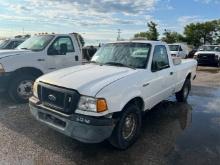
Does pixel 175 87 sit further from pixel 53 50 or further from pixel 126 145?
pixel 53 50

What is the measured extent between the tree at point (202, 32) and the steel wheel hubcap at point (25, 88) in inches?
2139

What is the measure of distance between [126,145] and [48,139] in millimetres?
1410

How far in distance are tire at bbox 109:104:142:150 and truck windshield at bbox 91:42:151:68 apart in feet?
3.32

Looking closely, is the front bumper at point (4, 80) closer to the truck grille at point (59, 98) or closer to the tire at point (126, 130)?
the truck grille at point (59, 98)

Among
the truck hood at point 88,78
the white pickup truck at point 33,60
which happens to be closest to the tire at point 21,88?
the white pickup truck at point 33,60

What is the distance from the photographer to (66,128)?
13.5ft

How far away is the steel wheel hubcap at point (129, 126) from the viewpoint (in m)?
4.54

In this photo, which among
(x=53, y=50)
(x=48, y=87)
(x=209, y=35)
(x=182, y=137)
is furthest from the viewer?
(x=209, y=35)

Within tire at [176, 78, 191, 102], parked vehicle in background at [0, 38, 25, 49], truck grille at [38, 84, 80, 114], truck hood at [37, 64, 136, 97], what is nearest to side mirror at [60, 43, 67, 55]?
truck hood at [37, 64, 136, 97]

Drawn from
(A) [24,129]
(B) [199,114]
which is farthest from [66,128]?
(B) [199,114]

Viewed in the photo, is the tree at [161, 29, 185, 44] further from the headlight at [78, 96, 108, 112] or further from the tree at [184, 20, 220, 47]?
the headlight at [78, 96, 108, 112]

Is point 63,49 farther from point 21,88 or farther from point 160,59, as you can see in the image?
point 160,59

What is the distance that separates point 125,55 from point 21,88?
3206 mm

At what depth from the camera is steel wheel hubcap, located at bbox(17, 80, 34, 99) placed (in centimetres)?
716
